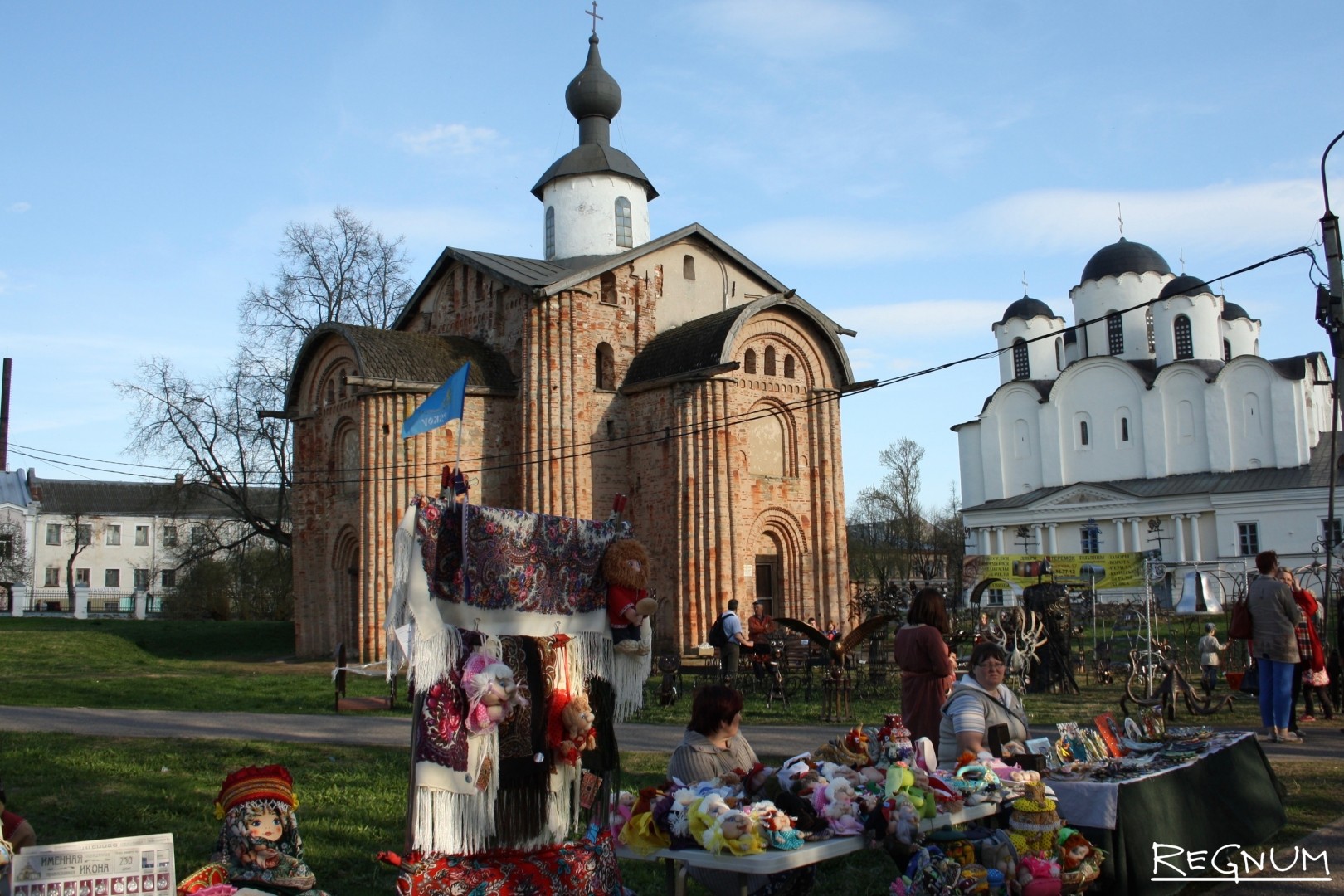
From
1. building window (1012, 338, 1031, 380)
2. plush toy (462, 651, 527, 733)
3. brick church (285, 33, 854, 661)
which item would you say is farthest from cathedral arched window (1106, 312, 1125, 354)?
plush toy (462, 651, 527, 733)

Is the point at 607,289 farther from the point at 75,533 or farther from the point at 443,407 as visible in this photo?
the point at 75,533

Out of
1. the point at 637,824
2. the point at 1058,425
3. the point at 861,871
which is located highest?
the point at 1058,425

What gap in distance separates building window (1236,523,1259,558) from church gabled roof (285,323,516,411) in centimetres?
3409

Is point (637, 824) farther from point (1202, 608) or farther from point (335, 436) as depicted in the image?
point (1202, 608)

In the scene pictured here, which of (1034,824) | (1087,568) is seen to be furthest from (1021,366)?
(1034,824)

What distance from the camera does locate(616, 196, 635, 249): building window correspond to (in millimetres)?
32250

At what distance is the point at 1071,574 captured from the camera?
27.3 metres

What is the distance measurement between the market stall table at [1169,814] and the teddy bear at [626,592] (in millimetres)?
2434

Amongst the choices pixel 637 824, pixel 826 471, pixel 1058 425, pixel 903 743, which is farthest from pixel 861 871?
pixel 1058 425

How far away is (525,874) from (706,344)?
21199mm

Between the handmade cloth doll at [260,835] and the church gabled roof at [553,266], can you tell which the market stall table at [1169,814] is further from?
the church gabled roof at [553,266]

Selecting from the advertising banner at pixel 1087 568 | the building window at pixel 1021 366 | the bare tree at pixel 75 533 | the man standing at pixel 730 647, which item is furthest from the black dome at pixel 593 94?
the bare tree at pixel 75 533

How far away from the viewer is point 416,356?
87.5 feet

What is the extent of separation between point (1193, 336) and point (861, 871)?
5346 centimetres
